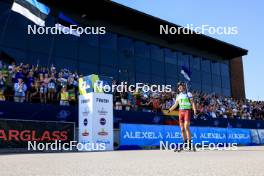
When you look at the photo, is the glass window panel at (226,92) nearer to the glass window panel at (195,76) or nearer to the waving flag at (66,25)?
the glass window panel at (195,76)

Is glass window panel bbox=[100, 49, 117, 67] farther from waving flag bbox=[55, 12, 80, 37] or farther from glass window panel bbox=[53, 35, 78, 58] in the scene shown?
waving flag bbox=[55, 12, 80, 37]

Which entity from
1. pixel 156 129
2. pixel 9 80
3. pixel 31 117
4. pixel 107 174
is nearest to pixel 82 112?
pixel 31 117

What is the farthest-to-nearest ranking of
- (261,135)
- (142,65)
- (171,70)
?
(171,70), (142,65), (261,135)

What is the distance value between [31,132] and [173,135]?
8.24m

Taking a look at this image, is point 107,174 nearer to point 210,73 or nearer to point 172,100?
point 172,100

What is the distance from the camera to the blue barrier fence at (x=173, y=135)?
18.1 m

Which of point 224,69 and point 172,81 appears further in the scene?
point 224,69

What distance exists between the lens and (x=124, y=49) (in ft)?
94.8

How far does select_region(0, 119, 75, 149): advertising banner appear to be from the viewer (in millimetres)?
14063

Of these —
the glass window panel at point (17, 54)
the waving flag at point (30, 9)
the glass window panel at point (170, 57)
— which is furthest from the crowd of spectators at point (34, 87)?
the glass window panel at point (170, 57)

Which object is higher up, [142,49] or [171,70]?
[142,49]

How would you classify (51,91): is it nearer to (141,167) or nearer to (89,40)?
(89,40)

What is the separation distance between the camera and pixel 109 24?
2795 cm

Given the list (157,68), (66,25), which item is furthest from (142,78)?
(66,25)
